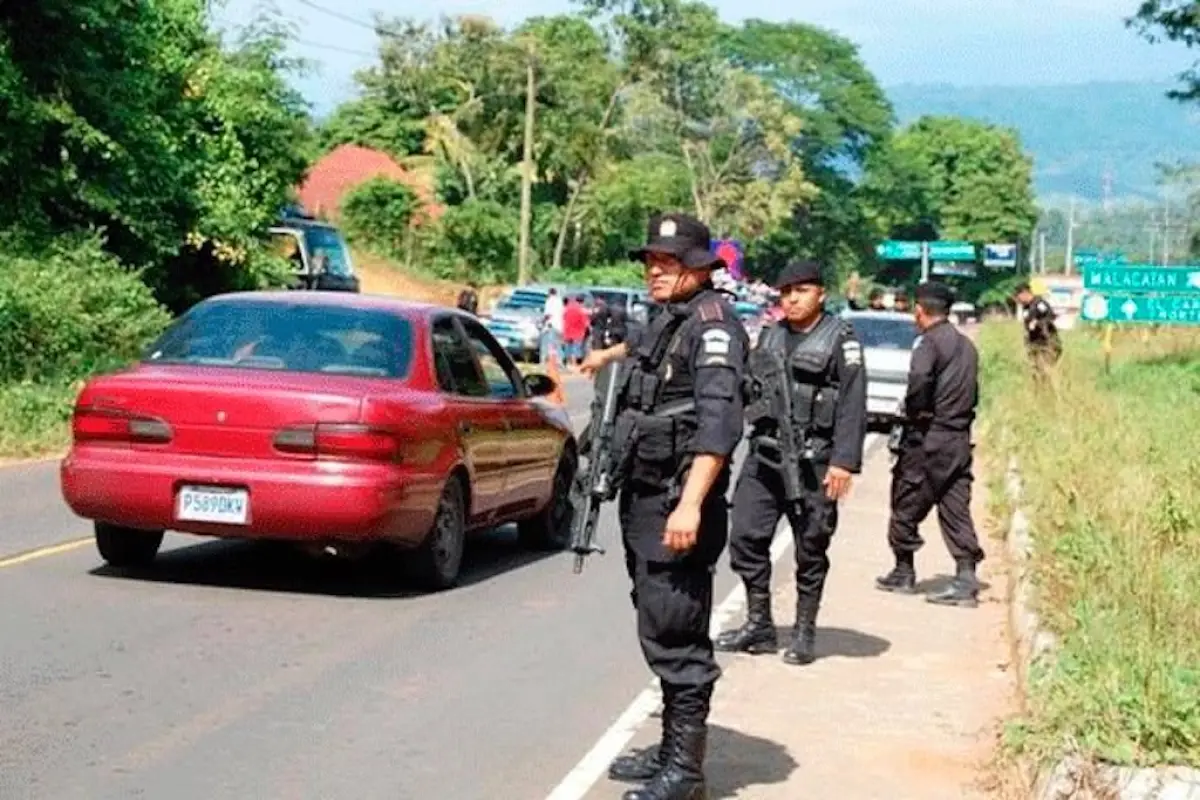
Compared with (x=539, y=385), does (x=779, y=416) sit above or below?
above

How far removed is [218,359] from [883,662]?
3888 millimetres

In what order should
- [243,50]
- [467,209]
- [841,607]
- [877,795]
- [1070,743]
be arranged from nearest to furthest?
[1070,743] < [877,795] < [841,607] < [243,50] < [467,209]

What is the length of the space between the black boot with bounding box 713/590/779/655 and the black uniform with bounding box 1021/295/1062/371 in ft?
61.1

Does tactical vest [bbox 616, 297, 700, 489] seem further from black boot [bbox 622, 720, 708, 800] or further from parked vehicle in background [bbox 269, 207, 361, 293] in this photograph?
parked vehicle in background [bbox 269, 207, 361, 293]

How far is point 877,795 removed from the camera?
7.46m

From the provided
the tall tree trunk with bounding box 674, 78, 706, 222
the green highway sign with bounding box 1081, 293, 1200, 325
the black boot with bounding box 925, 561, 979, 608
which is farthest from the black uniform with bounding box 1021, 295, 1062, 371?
the tall tree trunk with bounding box 674, 78, 706, 222

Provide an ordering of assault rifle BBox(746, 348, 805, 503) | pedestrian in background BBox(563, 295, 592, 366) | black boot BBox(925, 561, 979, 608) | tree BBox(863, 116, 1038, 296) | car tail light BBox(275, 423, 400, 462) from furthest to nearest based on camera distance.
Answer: tree BBox(863, 116, 1038, 296), pedestrian in background BBox(563, 295, 592, 366), black boot BBox(925, 561, 979, 608), car tail light BBox(275, 423, 400, 462), assault rifle BBox(746, 348, 805, 503)

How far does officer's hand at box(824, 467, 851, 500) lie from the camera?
9805 millimetres

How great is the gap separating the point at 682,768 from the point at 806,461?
334cm

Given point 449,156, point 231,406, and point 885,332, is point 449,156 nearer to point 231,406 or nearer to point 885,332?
point 885,332

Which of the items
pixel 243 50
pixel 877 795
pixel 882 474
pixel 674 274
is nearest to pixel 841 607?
pixel 877 795

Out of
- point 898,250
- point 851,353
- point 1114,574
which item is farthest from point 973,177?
point 1114,574

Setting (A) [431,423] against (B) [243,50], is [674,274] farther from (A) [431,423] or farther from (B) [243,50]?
(B) [243,50]

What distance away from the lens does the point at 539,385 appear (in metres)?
12.9
